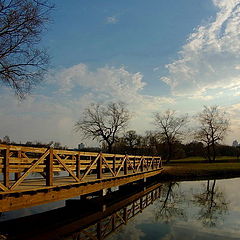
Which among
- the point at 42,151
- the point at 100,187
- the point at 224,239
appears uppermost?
the point at 42,151

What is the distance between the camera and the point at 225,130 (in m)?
48.3

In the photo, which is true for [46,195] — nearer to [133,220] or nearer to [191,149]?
[133,220]

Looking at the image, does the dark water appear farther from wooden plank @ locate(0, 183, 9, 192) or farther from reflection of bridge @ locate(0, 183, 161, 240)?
wooden plank @ locate(0, 183, 9, 192)

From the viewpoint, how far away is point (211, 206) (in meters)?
14.2

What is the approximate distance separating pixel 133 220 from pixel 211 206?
16.5 feet

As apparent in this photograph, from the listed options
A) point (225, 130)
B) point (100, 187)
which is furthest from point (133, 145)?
point (100, 187)

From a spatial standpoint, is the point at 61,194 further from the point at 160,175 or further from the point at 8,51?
the point at 160,175

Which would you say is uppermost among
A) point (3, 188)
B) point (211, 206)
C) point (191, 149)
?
point (191, 149)

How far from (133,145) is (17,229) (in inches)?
1983

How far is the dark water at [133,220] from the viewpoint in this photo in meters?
9.13

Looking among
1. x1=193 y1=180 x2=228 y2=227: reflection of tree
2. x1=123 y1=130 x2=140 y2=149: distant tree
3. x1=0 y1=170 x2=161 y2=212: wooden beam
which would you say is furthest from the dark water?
x1=123 y1=130 x2=140 y2=149: distant tree

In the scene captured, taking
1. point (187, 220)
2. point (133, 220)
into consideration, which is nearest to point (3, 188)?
point (133, 220)

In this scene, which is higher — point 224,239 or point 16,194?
point 16,194

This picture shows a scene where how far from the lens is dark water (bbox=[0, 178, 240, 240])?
913cm
